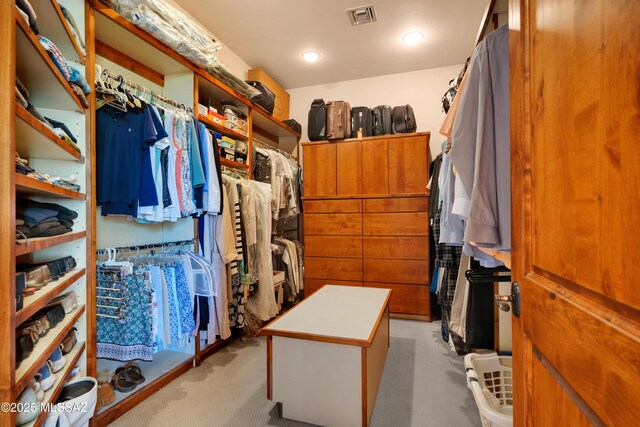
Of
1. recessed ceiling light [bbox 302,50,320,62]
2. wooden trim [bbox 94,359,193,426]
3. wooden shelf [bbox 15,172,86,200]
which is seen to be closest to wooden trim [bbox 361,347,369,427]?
wooden trim [bbox 94,359,193,426]

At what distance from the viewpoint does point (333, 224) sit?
3.40m

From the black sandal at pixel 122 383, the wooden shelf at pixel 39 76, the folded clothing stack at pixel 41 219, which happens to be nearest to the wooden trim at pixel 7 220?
the wooden shelf at pixel 39 76

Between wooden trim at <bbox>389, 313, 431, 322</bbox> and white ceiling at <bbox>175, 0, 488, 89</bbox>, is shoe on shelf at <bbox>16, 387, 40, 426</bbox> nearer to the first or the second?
white ceiling at <bbox>175, 0, 488, 89</bbox>

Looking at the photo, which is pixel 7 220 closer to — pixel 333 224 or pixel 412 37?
pixel 333 224

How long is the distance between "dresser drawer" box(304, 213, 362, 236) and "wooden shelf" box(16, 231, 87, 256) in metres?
2.36

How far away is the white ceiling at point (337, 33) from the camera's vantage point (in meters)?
2.38

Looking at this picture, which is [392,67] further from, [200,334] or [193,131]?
[200,334]

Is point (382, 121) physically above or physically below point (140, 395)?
above

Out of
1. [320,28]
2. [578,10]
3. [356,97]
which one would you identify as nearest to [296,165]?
[356,97]

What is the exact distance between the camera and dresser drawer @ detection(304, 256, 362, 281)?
329 centimetres

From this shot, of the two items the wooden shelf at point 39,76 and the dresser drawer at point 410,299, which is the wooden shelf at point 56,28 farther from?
the dresser drawer at point 410,299

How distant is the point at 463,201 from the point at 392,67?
9.52ft

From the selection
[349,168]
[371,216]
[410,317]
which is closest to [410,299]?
[410,317]

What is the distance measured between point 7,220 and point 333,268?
9.46ft
